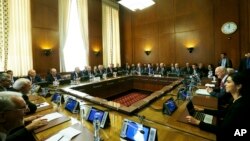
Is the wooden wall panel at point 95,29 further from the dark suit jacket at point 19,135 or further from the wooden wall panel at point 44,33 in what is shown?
the dark suit jacket at point 19,135

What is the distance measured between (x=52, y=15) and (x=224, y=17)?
7.35 meters

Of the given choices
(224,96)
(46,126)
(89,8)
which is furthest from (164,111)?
(89,8)

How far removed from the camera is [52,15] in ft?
22.6

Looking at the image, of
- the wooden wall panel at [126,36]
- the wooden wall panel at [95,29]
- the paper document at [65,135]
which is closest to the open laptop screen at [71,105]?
the paper document at [65,135]

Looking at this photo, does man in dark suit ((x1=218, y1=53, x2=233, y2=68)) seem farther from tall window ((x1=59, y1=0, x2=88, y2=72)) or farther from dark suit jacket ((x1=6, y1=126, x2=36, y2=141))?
dark suit jacket ((x1=6, y1=126, x2=36, y2=141))

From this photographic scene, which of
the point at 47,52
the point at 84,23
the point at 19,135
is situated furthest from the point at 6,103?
the point at 84,23

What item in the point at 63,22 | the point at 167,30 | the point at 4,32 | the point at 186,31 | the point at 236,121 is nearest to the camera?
the point at 236,121

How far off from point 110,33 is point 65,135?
29.0ft

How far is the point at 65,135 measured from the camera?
144cm

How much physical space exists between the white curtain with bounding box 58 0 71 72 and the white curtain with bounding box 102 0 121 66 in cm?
231

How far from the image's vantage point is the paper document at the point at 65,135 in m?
1.38

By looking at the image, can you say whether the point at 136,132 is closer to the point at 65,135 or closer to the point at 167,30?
the point at 65,135

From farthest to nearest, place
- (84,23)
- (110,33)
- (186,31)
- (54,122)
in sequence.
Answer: (110,33)
(84,23)
(186,31)
(54,122)

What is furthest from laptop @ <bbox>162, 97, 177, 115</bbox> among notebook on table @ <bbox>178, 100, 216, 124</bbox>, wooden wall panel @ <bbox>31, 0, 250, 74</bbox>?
wooden wall panel @ <bbox>31, 0, 250, 74</bbox>
